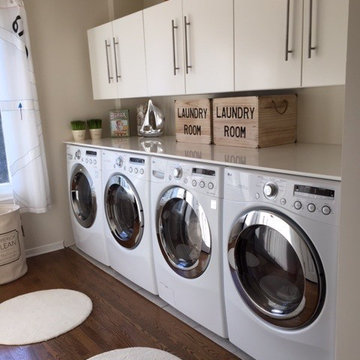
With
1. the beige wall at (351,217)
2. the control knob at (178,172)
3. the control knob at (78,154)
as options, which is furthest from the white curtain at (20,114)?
the beige wall at (351,217)

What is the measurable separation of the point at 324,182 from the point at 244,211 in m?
0.40

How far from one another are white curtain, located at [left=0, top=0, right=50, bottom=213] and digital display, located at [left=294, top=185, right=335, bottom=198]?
7.10ft

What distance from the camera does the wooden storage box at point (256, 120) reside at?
2.09 meters

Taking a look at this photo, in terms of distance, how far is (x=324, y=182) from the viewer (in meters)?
1.38

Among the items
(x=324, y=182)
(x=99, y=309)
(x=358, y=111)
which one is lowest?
(x=99, y=309)

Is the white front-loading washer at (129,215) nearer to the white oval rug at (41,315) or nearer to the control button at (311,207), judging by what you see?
the white oval rug at (41,315)

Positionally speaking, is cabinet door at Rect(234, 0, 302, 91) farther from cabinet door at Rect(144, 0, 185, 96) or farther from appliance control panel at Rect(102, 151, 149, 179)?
appliance control panel at Rect(102, 151, 149, 179)

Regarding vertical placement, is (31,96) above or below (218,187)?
above

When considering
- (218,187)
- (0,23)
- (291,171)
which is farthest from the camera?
(0,23)


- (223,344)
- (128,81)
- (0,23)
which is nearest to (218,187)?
(223,344)

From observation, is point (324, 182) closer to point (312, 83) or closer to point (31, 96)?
point (312, 83)

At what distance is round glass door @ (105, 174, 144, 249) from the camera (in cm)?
240

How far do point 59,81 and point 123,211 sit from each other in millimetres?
1290

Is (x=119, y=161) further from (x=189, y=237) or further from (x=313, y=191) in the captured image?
(x=313, y=191)
